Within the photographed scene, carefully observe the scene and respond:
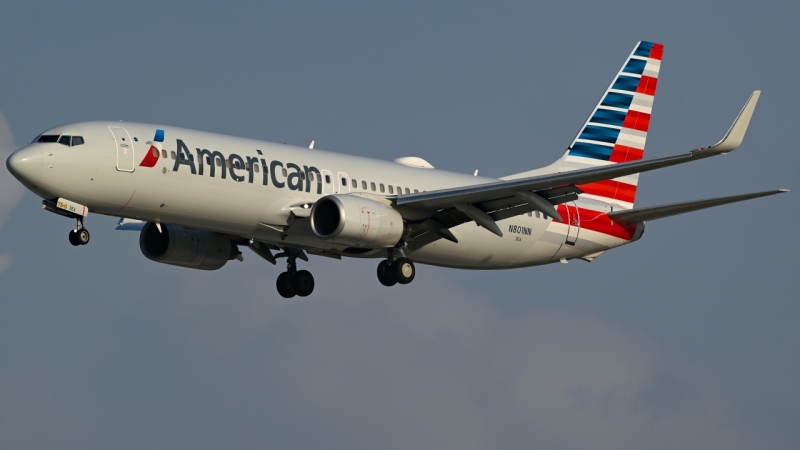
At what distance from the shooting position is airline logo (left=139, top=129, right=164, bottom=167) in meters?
38.0

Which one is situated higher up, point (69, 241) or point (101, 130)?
point (101, 130)

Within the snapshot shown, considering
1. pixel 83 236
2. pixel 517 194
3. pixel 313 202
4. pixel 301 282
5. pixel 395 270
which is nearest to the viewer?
pixel 83 236

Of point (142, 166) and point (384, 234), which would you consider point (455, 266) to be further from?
point (142, 166)

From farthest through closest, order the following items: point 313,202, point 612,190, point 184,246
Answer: point 612,190
point 184,246
point 313,202

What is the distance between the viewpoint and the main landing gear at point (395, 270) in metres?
42.6

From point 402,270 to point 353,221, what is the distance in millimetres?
3855

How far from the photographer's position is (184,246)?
146 ft

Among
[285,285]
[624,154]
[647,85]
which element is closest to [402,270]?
[285,285]

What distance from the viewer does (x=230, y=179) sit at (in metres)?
39.2

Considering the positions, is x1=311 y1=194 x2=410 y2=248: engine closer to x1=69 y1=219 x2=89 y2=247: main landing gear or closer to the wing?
the wing

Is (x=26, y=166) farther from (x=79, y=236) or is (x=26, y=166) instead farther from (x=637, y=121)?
(x=637, y=121)

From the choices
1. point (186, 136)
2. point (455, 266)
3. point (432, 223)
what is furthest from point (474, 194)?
point (186, 136)

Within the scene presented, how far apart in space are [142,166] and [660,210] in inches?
710

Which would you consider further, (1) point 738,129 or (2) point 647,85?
(2) point 647,85
